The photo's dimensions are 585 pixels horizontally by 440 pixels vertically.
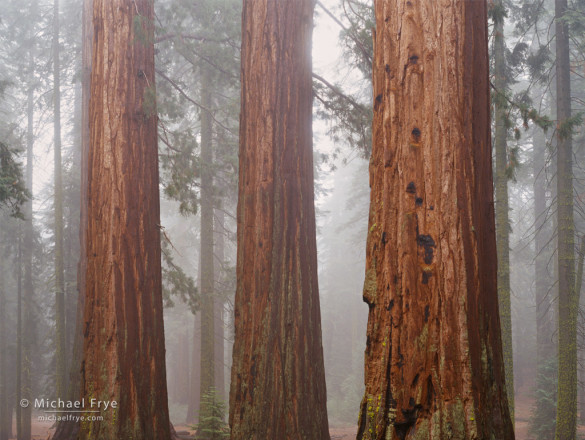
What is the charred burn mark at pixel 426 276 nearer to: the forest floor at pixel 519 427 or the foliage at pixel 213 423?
the foliage at pixel 213 423

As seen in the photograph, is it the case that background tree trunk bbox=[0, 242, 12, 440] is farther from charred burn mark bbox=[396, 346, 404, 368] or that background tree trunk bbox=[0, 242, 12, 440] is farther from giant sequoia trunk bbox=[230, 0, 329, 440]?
charred burn mark bbox=[396, 346, 404, 368]

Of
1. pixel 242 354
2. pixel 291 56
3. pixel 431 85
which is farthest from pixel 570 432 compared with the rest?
pixel 431 85

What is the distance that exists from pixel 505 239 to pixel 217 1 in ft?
26.1

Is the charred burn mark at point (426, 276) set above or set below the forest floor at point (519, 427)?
above

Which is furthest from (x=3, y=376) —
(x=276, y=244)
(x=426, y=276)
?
(x=426, y=276)

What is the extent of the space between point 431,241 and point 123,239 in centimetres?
368

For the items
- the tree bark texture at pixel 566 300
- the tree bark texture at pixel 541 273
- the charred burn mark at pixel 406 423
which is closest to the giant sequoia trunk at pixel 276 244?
the charred burn mark at pixel 406 423

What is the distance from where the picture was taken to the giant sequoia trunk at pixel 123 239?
5574 mm

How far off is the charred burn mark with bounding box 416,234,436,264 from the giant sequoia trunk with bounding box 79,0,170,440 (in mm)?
3600

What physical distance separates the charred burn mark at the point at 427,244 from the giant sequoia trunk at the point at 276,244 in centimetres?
286

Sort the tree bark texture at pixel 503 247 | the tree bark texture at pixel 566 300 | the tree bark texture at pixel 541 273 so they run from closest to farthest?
the tree bark texture at pixel 503 247
the tree bark texture at pixel 566 300
the tree bark texture at pixel 541 273

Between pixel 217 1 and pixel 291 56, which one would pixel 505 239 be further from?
pixel 217 1

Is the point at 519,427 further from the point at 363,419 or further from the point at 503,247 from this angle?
the point at 363,419

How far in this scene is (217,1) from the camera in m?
11.9
